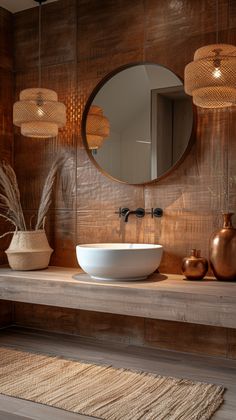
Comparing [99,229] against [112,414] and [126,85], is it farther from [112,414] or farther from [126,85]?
[112,414]

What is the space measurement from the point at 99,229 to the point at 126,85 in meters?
1.04

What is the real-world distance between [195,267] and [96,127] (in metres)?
1.27

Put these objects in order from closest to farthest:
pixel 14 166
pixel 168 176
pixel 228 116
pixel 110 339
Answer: pixel 228 116
pixel 168 176
pixel 110 339
pixel 14 166

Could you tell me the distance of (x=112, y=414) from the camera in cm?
211

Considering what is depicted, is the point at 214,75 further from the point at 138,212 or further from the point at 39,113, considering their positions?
the point at 39,113

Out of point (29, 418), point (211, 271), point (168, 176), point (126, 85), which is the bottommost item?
point (29, 418)

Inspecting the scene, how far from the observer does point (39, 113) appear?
3119 millimetres

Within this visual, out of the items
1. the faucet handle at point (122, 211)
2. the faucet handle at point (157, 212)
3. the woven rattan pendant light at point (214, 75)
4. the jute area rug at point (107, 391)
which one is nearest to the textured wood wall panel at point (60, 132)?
the faucet handle at point (122, 211)

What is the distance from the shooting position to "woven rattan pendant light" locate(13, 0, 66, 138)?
3.12m

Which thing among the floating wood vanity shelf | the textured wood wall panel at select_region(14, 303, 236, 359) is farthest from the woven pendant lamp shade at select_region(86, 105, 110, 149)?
the textured wood wall panel at select_region(14, 303, 236, 359)

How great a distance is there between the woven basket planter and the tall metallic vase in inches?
47.4

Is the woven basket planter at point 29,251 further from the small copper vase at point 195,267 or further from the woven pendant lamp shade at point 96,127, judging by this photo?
the small copper vase at point 195,267

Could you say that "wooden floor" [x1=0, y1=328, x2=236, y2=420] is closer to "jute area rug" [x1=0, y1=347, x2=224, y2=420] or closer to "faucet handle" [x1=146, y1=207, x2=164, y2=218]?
"jute area rug" [x1=0, y1=347, x2=224, y2=420]

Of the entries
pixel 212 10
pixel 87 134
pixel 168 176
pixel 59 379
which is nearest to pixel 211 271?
pixel 168 176
